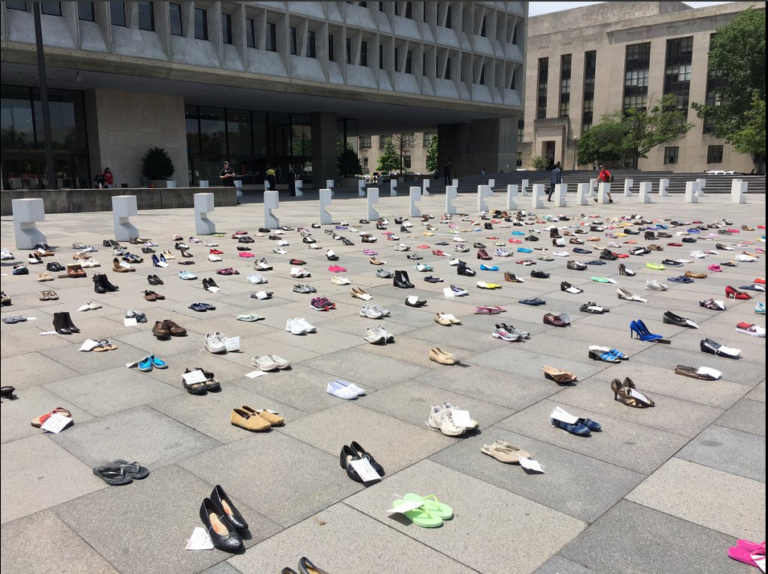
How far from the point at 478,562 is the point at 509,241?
44.8 feet

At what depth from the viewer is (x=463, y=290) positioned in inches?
383

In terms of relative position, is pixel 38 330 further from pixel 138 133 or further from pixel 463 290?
pixel 138 133

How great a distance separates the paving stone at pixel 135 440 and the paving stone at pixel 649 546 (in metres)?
2.60

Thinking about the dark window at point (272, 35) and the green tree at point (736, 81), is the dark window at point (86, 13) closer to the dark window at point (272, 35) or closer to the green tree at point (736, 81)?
the dark window at point (272, 35)

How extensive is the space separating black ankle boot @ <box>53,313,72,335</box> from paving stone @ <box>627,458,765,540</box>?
6227 mm

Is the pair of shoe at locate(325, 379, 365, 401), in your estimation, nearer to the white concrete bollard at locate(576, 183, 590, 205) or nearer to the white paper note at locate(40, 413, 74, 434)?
the white paper note at locate(40, 413, 74, 434)

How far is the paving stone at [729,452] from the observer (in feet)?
Answer: 13.5

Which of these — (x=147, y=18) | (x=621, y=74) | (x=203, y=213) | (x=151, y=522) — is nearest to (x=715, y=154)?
(x=621, y=74)

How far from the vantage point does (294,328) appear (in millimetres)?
7367

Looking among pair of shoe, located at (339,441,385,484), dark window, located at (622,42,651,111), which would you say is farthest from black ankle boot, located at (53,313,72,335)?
dark window, located at (622,42,651,111)

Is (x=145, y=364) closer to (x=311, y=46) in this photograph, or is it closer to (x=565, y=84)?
(x=311, y=46)

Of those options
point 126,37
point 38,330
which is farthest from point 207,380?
point 126,37

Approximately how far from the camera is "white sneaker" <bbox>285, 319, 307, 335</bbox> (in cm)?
733

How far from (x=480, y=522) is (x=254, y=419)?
6.54 feet
